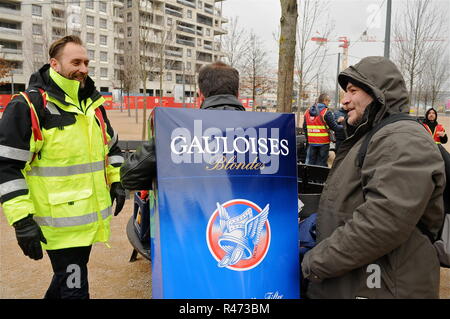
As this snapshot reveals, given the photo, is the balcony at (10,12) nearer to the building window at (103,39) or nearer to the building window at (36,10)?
the building window at (36,10)

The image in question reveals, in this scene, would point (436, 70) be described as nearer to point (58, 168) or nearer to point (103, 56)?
point (58, 168)

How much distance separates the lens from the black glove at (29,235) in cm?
219

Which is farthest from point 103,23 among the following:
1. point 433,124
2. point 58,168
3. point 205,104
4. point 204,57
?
point 205,104

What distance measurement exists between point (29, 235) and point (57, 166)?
0.46m

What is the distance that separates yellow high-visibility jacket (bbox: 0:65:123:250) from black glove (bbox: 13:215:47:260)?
4 cm

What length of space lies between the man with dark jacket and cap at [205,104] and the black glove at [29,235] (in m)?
0.65

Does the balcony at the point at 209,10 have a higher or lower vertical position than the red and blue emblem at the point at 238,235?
higher

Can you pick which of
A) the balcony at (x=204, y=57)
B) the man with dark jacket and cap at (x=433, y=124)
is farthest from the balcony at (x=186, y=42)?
the man with dark jacket and cap at (x=433, y=124)

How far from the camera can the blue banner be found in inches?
71.7

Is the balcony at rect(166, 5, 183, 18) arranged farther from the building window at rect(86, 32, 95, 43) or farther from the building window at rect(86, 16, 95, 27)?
the building window at rect(86, 32, 95, 43)

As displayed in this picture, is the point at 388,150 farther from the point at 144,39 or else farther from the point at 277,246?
the point at 144,39

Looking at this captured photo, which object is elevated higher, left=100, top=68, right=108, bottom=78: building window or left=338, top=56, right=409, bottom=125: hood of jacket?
left=100, top=68, right=108, bottom=78: building window

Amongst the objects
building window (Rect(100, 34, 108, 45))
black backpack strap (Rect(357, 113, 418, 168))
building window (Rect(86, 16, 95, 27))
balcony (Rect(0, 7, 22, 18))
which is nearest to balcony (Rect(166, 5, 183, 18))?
building window (Rect(100, 34, 108, 45))
